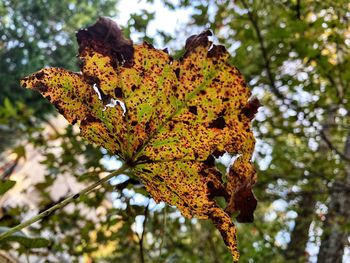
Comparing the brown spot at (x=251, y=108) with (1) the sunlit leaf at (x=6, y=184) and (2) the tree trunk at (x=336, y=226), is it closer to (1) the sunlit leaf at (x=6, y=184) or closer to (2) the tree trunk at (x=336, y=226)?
(1) the sunlit leaf at (x=6, y=184)

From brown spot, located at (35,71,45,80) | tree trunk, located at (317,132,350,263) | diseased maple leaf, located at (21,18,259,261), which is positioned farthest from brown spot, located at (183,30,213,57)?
tree trunk, located at (317,132,350,263)

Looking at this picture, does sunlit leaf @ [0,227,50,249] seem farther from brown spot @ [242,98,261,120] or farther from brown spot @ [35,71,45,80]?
brown spot @ [242,98,261,120]

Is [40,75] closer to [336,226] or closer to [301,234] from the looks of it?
[336,226]


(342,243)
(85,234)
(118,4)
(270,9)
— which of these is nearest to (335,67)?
(270,9)

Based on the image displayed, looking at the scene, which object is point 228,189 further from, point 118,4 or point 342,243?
point 118,4

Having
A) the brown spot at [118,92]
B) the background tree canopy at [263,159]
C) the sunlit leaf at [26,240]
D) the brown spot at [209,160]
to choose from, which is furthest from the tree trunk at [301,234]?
the brown spot at [118,92]

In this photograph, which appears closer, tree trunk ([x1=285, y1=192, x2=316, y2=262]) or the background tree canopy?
the background tree canopy

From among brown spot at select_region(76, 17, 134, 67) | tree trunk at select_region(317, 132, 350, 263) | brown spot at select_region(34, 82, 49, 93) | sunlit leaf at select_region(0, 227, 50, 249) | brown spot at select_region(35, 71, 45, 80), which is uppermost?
tree trunk at select_region(317, 132, 350, 263)
